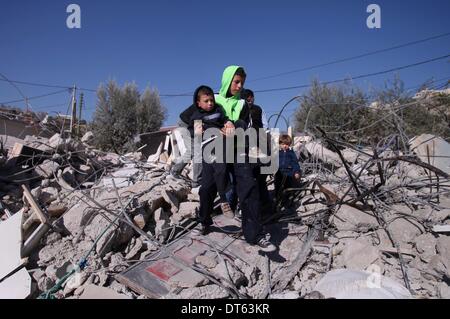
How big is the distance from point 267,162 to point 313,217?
0.83 m

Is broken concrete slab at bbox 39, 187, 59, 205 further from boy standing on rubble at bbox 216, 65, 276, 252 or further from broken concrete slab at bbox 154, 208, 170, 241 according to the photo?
boy standing on rubble at bbox 216, 65, 276, 252

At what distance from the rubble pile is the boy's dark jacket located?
30 centimetres

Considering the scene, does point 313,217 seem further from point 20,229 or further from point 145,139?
point 145,139

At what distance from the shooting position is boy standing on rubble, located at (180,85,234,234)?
3.00 metres

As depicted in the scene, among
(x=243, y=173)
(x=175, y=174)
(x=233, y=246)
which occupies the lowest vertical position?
(x=233, y=246)

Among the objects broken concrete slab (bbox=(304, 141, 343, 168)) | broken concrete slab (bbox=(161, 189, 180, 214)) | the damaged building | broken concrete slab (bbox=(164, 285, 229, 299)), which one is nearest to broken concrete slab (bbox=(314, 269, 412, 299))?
the damaged building

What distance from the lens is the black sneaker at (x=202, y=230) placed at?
3.33 meters

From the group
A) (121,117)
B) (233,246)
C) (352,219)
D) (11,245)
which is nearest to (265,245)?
(233,246)

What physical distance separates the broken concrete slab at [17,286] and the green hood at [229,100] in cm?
236

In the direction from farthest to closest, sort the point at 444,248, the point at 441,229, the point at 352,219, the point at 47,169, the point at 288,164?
the point at 47,169 → the point at 288,164 → the point at 352,219 → the point at 441,229 → the point at 444,248

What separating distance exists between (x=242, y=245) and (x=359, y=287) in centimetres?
131

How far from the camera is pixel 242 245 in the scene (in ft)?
10.9

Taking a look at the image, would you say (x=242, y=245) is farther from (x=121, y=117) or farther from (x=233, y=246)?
(x=121, y=117)
